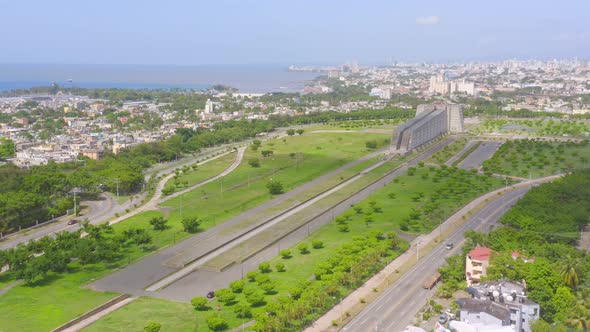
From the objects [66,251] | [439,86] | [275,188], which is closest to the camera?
[66,251]

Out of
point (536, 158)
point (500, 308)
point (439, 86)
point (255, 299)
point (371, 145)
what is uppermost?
point (439, 86)

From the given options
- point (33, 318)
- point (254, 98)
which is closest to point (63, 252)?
point (33, 318)

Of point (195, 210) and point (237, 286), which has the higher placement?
point (195, 210)

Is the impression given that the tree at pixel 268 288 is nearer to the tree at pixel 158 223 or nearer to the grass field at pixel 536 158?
the tree at pixel 158 223

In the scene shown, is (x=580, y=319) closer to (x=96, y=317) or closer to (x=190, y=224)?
(x=96, y=317)

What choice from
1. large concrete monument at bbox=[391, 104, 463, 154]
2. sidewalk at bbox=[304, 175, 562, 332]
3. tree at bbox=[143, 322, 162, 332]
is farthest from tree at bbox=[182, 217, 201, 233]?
large concrete monument at bbox=[391, 104, 463, 154]

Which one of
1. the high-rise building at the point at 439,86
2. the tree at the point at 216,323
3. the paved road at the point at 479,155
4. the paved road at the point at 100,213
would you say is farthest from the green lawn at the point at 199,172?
the high-rise building at the point at 439,86

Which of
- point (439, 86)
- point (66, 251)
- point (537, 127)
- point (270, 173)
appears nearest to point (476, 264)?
point (66, 251)

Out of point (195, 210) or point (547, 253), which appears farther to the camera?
point (195, 210)
